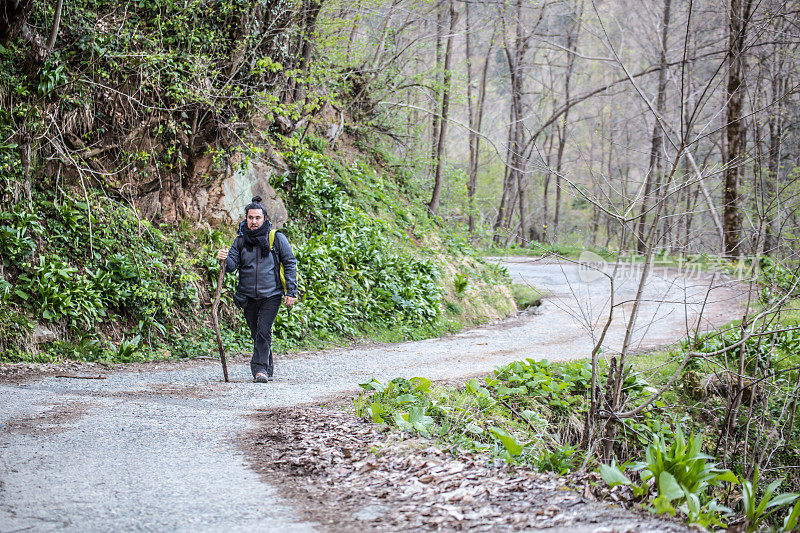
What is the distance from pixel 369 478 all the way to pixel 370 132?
16.0 meters

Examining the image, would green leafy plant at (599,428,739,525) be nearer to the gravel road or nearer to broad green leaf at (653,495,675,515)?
broad green leaf at (653,495,675,515)

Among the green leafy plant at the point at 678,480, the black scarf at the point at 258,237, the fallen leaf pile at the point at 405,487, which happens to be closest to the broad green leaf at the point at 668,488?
the green leafy plant at the point at 678,480

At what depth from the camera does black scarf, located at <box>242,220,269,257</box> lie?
24.5ft

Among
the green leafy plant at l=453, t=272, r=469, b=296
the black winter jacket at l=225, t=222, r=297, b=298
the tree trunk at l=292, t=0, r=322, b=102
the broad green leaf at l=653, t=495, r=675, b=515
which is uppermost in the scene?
the tree trunk at l=292, t=0, r=322, b=102

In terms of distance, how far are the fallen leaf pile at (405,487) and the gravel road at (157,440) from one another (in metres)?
0.20

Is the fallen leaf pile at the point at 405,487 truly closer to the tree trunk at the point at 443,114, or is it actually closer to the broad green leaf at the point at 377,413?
the broad green leaf at the point at 377,413

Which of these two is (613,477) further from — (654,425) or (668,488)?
(654,425)

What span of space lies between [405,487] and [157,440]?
80.6 inches

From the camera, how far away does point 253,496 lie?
12.1ft

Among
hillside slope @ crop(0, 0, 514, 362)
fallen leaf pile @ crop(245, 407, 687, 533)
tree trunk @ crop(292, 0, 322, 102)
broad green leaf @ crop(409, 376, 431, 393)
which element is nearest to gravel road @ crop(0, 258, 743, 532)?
fallen leaf pile @ crop(245, 407, 687, 533)

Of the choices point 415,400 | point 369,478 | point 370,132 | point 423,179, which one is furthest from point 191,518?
point 423,179

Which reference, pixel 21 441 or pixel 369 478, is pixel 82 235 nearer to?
pixel 21 441

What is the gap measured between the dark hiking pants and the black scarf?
0.60m

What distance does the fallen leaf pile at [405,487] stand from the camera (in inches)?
130
